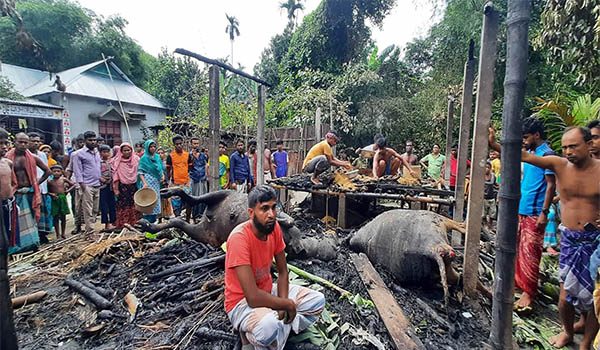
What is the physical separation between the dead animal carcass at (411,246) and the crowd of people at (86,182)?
2917 mm

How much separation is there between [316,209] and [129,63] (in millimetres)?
28472

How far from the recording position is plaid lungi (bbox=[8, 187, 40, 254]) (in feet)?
15.8

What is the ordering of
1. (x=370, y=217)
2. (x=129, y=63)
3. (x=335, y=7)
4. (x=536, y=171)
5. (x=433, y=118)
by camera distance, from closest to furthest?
(x=536, y=171), (x=370, y=217), (x=433, y=118), (x=335, y=7), (x=129, y=63)

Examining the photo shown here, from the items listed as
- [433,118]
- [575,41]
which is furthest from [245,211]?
[433,118]

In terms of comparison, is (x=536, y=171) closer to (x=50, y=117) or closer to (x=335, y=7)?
(x=335, y=7)

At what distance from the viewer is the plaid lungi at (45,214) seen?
5.66 m

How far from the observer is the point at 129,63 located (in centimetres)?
2773

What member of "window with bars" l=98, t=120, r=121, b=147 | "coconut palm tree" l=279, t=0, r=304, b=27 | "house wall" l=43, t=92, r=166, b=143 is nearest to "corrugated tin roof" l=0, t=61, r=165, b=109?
"house wall" l=43, t=92, r=166, b=143

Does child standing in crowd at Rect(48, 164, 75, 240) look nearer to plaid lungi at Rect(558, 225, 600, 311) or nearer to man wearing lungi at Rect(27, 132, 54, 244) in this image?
man wearing lungi at Rect(27, 132, 54, 244)

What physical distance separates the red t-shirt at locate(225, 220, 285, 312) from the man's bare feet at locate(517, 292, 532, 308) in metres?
2.95

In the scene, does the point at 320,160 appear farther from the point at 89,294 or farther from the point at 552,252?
the point at 89,294

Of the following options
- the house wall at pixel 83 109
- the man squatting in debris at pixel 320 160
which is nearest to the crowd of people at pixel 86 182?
the man squatting in debris at pixel 320 160

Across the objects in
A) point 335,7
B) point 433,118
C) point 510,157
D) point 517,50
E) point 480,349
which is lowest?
point 480,349

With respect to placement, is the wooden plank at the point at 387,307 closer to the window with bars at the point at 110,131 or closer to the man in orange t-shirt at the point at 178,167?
the man in orange t-shirt at the point at 178,167
